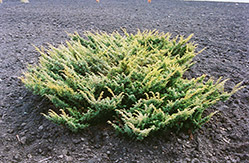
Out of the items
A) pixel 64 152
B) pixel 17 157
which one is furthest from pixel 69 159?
pixel 17 157

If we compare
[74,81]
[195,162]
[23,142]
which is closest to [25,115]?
[23,142]

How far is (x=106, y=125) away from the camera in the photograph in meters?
2.26

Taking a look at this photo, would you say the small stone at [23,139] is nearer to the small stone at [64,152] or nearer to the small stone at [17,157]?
the small stone at [17,157]

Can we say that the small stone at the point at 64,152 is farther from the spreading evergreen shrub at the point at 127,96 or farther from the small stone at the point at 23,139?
the small stone at the point at 23,139

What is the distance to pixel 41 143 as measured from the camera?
2139mm

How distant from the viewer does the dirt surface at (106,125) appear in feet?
6.66

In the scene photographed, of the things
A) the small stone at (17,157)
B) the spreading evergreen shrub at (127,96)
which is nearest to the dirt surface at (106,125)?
the small stone at (17,157)

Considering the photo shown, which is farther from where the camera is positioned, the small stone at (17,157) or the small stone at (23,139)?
the small stone at (23,139)

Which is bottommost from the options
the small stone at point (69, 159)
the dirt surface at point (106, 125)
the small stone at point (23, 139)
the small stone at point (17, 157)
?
the small stone at point (17, 157)

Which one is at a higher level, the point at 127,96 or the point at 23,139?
the point at 127,96

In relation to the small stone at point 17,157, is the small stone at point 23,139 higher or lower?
higher

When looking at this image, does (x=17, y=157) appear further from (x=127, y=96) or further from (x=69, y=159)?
(x=127, y=96)

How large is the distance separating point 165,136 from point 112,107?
0.59 meters

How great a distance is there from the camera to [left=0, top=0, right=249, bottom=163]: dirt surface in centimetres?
203
